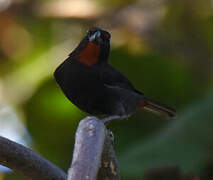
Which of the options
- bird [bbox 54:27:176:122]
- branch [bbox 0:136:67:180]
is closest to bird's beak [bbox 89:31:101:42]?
bird [bbox 54:27:176:122]

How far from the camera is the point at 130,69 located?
549 centimetres

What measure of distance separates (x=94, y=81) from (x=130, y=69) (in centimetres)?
251

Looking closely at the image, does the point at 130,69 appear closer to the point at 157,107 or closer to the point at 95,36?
the point at 157,107

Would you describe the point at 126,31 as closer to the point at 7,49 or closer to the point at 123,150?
the point at 7,49

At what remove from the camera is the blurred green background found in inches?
180

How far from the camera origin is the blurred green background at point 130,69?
180 inches

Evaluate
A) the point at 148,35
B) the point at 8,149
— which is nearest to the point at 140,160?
the point at 148,35

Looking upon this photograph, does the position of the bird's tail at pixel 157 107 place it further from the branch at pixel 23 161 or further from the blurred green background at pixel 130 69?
the branch at pixel 23 161

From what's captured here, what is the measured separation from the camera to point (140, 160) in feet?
14.1

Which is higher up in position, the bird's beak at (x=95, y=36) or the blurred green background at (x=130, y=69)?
the blurred green background at (x=130, y=69)

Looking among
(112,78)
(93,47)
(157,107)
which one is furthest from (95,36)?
(157,107)

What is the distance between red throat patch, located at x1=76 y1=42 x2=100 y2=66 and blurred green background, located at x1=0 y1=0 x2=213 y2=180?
1317 mm

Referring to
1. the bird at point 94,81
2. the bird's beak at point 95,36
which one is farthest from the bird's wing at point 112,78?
the bird's beak at point 95,36

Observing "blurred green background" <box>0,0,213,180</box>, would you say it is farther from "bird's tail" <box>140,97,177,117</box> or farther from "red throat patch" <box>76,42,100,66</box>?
"red throat patch" <box>76,42,100,66</box>
